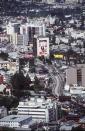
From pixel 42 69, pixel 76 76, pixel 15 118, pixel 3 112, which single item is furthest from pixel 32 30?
pixel 15 118

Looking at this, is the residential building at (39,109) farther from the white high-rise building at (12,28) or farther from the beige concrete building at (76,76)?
the white high-rise building at (12,28)

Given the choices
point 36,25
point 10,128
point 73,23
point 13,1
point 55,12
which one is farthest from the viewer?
point 13,1

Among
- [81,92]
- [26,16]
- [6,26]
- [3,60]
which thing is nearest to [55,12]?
[26,16]

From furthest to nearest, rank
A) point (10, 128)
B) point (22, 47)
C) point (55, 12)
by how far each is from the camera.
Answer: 1. point (55, 12)
2. point (22, 47)
3. point (10, 128)

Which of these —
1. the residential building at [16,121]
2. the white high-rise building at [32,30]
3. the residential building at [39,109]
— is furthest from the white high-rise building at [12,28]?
the residential building at [16,121]

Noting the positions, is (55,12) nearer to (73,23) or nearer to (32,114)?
(73,23)

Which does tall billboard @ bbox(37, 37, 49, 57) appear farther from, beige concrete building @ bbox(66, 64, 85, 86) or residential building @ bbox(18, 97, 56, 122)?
residential building @ bbox(18, 97, 56, 122)

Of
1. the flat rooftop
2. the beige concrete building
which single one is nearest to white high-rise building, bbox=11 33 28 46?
the beige concrete building
